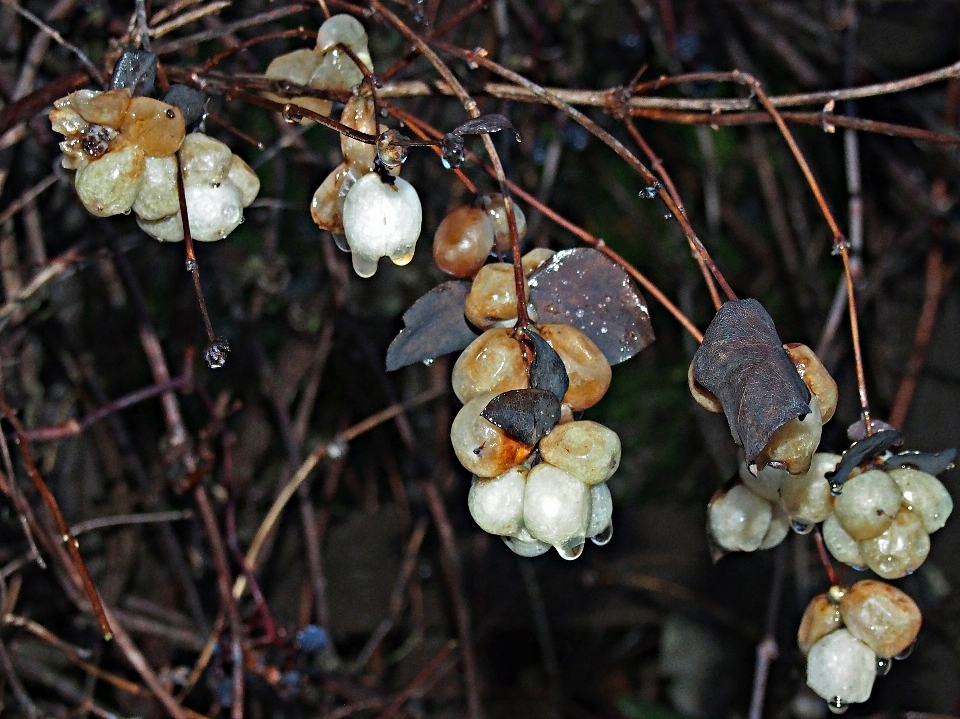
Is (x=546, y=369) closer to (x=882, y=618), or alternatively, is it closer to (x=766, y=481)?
(x=766, y=481)

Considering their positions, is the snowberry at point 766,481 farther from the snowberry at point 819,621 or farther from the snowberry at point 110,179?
the snowberry at point 110,179

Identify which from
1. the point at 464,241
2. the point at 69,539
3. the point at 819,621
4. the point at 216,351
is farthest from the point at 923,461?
the point at 69,539

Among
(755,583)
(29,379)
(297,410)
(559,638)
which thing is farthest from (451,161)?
(559,638)

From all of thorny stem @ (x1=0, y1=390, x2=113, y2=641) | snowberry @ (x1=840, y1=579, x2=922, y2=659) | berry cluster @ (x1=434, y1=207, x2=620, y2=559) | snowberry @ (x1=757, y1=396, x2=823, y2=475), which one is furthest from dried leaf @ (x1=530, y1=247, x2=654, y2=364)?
thorny stem @ (x1=0, y1=390, x2=113, y2=641)

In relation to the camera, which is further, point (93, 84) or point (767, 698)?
point (767, 698)

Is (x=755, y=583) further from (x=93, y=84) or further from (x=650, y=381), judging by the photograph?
(x=93, y=84)
